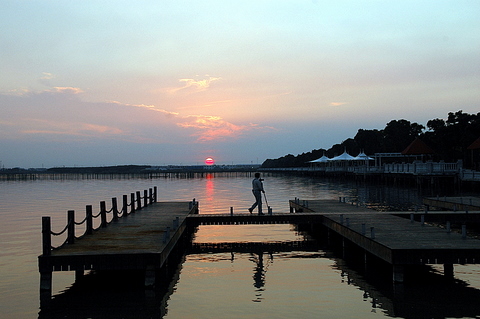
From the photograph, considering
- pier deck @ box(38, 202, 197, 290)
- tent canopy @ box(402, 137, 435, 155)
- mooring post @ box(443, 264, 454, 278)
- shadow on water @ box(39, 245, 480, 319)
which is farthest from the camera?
tent canopy @ box(402, 137, 435, 155)

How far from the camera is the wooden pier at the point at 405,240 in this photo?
15578 millimetres

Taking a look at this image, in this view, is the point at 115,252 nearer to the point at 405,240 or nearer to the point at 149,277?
the point at 149,277

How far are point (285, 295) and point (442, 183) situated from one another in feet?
188

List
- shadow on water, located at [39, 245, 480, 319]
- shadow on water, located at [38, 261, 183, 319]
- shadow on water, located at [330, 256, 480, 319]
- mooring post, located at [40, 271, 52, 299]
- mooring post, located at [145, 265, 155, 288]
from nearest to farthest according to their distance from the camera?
1. shadow on water, located at [330, 256, 480, 319]
2. shadow on water, located at [39, 245, 480, 319]
3. shadow on water, located at [38, 261, 183, 319]
4. mooring post, located at [40, 271, 52, 299]
5. mooring post, located at [145, 265, 155, 288]

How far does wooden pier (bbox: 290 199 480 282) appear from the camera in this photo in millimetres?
15578

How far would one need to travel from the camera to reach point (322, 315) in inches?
540

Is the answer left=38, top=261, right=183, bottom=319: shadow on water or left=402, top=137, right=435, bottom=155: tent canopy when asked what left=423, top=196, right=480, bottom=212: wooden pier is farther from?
left=402, top=137, right=435, bottom=155: tent canopy

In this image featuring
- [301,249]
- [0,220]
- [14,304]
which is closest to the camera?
[14,304]

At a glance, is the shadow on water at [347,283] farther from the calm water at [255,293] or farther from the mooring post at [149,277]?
the mooring post at [149,277]

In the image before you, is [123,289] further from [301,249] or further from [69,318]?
[301,249]

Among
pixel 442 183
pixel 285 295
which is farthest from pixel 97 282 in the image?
pixel 442 183

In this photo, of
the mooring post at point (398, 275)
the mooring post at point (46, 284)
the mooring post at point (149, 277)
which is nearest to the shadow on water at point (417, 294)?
the mooring post at point (398, 275)

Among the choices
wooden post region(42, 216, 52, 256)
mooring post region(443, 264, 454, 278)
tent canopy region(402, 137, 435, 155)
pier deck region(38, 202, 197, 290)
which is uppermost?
tent canopy region(402, 137, 435, 155)

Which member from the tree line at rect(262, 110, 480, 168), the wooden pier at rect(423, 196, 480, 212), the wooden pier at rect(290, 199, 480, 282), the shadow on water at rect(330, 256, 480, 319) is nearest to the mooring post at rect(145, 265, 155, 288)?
the shadow on water at rect(330, 256, 480, 319)
